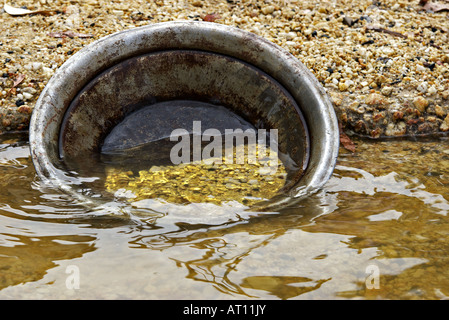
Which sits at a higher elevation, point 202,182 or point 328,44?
point 328,44

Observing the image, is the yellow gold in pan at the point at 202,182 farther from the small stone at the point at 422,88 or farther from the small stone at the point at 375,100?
the small stone at the point at 422,88

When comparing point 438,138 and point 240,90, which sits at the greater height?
point 240,90

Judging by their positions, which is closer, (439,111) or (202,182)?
(202,182)

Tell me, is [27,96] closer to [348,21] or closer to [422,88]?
[348,21]

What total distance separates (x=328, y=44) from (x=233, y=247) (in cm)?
273

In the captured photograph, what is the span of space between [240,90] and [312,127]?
0.72 m

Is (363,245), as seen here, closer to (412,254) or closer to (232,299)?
(412,254)

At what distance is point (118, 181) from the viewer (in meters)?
3.02

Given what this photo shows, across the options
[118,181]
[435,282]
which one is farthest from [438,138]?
[118,181]

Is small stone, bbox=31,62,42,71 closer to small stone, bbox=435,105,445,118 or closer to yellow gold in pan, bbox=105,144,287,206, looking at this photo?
yellow gold in pan, bbox=105,144,287,206

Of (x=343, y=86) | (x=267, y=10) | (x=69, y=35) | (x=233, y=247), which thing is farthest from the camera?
(x=267, y=10)

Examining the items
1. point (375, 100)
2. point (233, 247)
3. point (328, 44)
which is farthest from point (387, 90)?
point (233, 247)

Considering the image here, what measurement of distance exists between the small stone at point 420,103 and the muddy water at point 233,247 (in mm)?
1046

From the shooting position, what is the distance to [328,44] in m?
4.25
